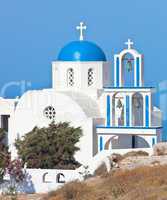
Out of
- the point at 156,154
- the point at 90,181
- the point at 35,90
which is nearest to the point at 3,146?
the point at 35,90

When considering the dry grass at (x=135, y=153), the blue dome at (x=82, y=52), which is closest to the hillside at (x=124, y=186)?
the dry grass at (x=135, y=153)

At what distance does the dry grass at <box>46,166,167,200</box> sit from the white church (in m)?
13.8

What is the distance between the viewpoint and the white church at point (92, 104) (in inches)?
1779

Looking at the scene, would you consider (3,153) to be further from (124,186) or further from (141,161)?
(124,186)

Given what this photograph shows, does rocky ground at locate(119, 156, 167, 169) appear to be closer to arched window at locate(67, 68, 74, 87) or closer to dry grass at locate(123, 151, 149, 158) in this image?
dry grass at locate(123, 151, 149, 158)

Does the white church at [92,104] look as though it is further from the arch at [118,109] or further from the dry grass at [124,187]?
the dry grass at [124,187]

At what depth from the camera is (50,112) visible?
4688cm

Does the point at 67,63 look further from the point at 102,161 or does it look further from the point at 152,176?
the point at 152,176

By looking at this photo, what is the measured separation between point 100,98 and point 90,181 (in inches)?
596

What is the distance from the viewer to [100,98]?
154ft

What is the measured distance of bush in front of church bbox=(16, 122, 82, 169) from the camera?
44.1 m

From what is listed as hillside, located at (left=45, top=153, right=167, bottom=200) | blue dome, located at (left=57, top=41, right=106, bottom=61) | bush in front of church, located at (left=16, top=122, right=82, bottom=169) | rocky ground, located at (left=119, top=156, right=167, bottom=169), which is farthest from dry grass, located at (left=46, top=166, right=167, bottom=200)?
blue dome, located at (left=57, top=41, right=106, bottom=61)

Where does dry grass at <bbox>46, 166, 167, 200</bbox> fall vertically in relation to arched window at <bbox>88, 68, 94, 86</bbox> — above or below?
below

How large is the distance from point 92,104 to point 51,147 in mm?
3304
